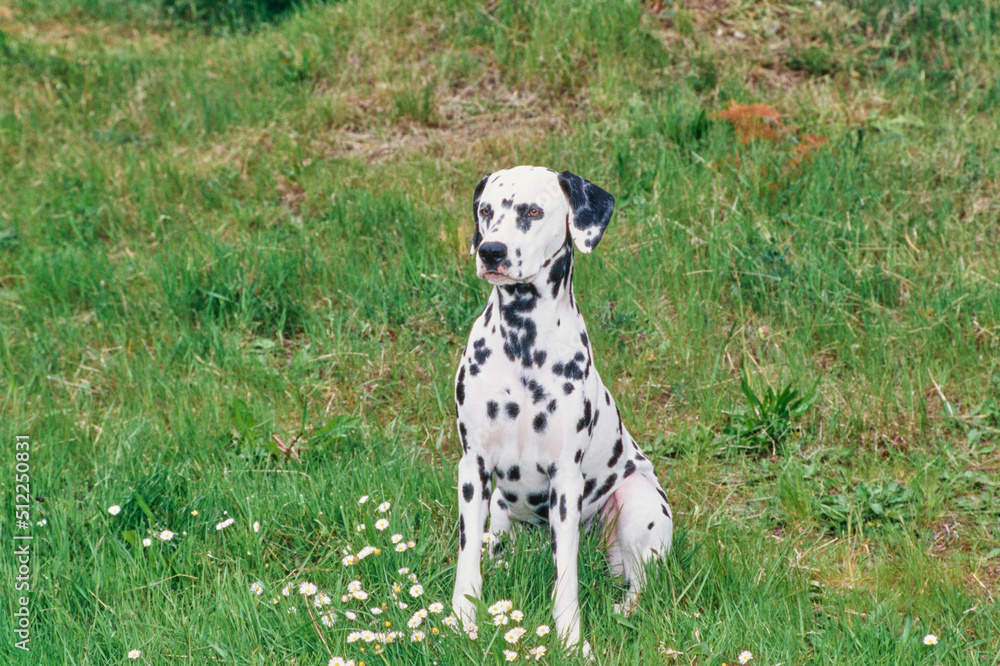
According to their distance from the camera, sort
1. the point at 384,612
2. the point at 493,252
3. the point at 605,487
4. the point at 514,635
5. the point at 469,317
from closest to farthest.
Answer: the point at 514,635 → the point at 493,252 → the point at 384,612 → the point at 605,487 → the point at 469,317

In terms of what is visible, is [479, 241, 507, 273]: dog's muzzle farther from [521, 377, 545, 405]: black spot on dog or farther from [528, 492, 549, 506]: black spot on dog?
[528, 492, 549, 506]: black spot on dog

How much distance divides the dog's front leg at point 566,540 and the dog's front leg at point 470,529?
247 millimetres

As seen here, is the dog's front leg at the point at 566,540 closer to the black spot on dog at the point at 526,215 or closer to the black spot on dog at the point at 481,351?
the black spot on dog at the point at 481,351

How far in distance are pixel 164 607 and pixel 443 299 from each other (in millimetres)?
2546

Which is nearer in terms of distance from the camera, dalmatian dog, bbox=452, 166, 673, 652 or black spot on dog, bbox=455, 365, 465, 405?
dalmatian dog, bbox=452, 166, 673, 652

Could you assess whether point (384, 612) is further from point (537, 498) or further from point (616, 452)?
point (616, 452)

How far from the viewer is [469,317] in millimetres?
5207

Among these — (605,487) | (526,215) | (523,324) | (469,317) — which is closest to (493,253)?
(526,215)

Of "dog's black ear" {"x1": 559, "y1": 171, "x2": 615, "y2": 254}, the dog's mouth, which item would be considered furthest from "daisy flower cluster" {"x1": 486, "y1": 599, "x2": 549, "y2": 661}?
"dog's black ear" {"x1": 559, "y1": 171, "x2": 615, "y2": 254}

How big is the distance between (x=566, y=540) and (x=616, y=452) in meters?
0.50

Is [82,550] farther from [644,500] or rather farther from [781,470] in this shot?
[781,470]

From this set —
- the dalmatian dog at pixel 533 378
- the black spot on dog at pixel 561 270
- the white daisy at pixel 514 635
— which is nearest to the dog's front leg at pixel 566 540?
the dalmatian dog at pixel 533 378

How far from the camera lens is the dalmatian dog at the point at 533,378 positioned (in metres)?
2.99

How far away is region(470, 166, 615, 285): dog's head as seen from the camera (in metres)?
2.91
